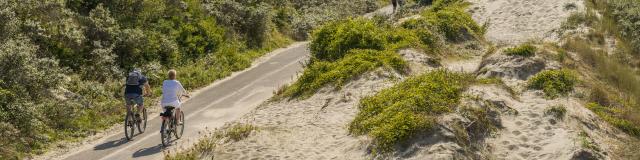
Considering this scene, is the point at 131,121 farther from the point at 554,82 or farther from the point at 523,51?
the point at 523,51

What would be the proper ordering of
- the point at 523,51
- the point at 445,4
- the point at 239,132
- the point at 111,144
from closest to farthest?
the point at 239,132 → the point at 111,144 → the point at 523,51 → the point at 445,4

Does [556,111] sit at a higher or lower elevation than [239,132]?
lower

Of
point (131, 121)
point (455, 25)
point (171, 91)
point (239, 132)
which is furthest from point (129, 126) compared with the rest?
point (455, 25)

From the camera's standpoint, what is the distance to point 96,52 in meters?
23.5

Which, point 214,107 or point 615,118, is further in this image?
point 214,107

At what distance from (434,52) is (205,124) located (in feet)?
30.4

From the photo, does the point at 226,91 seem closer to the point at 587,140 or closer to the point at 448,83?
the point at 448,83

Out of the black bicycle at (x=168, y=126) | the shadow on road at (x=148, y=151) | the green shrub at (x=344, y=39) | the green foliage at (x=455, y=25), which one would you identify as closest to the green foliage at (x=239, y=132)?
the black bicycle at (x=168, y=126)

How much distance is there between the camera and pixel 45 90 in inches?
771

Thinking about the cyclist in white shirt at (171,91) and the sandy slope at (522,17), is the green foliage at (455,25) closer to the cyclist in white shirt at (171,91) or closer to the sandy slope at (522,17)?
the sandy slope at (522,17)

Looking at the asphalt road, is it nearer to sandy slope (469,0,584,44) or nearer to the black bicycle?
the black bicycle

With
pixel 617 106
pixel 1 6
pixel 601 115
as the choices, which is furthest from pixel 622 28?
pixel 1 6

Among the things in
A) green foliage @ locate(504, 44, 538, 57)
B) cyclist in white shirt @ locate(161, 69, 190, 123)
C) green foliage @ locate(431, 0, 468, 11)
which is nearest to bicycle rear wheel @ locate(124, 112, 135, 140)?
cyclist in white shirt @ locate(161, 69, 190, 123)

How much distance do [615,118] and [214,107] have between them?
42.5 ft
